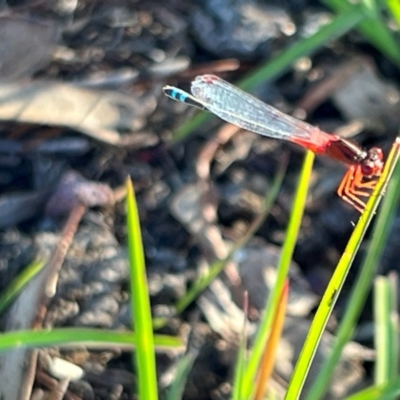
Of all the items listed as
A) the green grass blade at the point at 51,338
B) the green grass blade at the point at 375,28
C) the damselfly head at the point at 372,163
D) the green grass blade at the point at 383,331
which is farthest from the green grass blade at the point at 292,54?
the green grass blade at the point at 51,338

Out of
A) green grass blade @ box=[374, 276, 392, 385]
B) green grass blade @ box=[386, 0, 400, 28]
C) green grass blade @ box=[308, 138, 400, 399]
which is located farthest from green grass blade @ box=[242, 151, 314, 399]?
green grass blade @ box=[386, 0, 400, 28]

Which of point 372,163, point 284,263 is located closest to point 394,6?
point 372,163

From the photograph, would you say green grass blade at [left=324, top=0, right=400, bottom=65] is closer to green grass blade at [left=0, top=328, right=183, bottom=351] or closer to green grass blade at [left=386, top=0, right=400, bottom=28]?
green grass blade at [left=386, top=0, right=400, bottom=28]

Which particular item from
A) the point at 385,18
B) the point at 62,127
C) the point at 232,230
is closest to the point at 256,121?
the point at 232,230

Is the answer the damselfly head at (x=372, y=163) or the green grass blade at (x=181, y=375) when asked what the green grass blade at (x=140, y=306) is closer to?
the green grass blade at (x=181, y=375)

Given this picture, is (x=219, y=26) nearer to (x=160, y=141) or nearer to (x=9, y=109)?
(x=160, y=141)

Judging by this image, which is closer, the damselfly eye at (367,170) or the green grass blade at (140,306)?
the green grass blade at (140,306)

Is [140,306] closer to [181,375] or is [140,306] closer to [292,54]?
[181,375]
